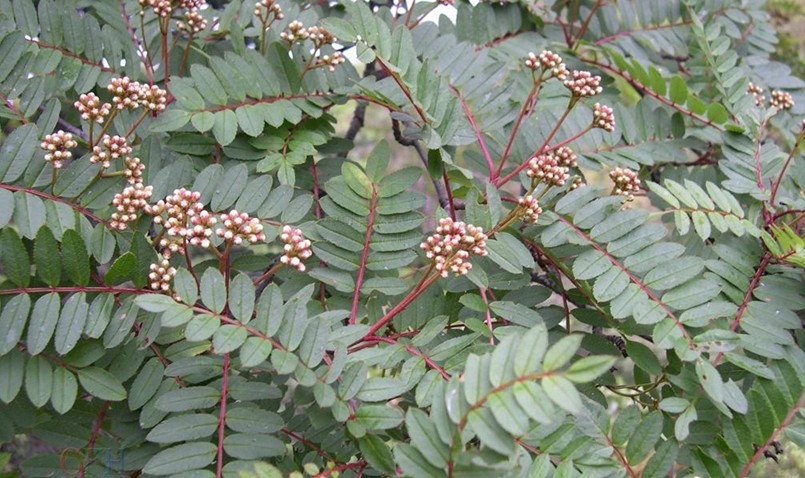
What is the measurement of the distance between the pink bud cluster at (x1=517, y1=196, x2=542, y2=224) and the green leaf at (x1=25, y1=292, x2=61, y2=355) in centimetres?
71

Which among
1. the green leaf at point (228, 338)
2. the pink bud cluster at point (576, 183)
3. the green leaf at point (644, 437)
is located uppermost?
the pink bud cluster at point (576, 183)

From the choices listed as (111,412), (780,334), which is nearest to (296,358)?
(111,412)

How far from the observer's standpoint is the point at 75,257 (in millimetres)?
1096

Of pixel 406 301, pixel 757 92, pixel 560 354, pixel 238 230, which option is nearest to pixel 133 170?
pixel 238 230

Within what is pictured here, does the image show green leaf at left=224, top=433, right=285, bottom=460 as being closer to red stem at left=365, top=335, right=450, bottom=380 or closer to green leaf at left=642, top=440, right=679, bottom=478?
red stem at left=365, top=335, right=450, bottom=380

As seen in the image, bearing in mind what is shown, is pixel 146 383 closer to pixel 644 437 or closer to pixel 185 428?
pixel 185 428

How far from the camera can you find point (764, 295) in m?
1.32

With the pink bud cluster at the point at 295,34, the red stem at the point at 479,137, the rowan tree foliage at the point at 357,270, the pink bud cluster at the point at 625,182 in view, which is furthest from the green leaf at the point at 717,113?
the pink bud cluster at the point at 295,34

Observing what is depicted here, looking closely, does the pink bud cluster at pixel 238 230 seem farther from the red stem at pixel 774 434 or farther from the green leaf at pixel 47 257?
the red stem at pixel 774 434

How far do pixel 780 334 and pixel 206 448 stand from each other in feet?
3.03

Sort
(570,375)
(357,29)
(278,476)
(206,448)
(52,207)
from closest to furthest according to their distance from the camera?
1. (570,375)
2. (278,476)
3. (206,448)
4. (52,207)
5. (357,29)

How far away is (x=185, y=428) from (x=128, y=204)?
1.10ft

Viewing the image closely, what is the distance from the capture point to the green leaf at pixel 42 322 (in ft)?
3.48

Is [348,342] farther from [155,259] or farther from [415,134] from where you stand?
[415,134]
